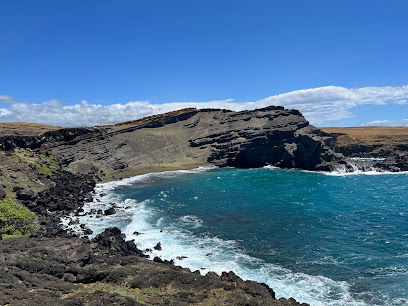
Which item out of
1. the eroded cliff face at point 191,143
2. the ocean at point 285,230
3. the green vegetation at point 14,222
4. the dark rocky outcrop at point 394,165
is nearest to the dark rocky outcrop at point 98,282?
the ocean at point 285,230

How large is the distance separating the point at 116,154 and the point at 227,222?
78915mm

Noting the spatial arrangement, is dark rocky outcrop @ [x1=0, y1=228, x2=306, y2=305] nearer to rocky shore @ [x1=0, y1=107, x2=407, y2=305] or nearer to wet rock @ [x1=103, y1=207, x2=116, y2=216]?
rocky shore @ [x1=0, y1=107, x2=407, y2=305]

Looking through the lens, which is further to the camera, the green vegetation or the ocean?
the green vegetation

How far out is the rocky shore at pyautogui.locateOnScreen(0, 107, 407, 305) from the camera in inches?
828

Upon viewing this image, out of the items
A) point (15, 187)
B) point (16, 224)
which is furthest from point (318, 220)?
point (15, 187)

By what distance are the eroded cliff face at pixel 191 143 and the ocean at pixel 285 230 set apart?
28004 mm

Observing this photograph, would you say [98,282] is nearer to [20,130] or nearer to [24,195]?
[24,195]

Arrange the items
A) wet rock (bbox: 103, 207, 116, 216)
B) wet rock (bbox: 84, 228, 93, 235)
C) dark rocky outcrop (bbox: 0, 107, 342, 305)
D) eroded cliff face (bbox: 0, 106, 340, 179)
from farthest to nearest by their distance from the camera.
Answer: eroded cliff face (bbox: 0, 106, 340, 179) < wet rock (bbox: 103, 207, 116, 216) < wet rock (bbox: 84, 228, 93, 235) < dark rocky outcrop (bbox: 0, 107, 342, 305)

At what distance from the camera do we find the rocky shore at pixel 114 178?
21028 mm

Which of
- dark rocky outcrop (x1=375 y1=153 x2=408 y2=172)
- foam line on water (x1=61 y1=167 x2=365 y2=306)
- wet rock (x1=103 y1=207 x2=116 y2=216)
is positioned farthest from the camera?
dark rocky outcrop (x1=375 y1=153 x2=408 y2=172)

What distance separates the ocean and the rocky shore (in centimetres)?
622

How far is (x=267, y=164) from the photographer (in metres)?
127

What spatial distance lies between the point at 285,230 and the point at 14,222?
1462 inches

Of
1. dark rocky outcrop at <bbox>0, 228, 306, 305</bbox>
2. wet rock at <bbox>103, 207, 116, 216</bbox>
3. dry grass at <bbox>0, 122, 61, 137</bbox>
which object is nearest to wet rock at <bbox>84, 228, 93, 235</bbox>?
wet rock at <bbox>103, 207, 116, 216</bbox>
